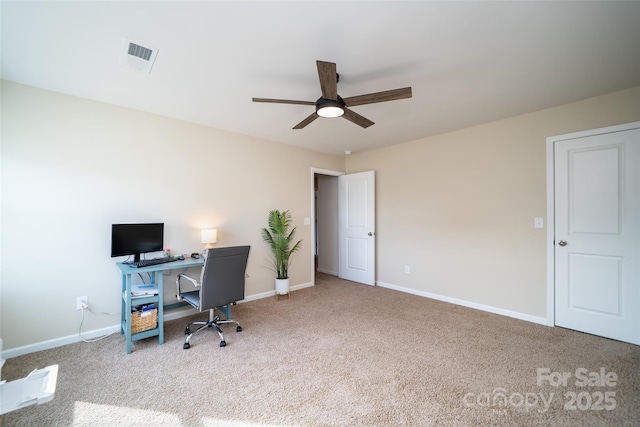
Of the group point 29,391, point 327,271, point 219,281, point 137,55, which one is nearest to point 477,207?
point 327,271

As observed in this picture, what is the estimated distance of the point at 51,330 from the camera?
2.62 metres

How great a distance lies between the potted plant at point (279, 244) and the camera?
4160 mm

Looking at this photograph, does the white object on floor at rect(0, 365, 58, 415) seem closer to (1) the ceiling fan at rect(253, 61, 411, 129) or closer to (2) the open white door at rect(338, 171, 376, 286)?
(1) the ceiling fan at rect(253, 61, 411, 129)

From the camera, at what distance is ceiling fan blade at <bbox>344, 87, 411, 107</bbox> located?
201 centimetres

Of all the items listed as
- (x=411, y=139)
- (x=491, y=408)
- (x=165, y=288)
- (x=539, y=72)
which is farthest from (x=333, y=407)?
(x=411, y=139)

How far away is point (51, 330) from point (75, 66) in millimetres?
2467

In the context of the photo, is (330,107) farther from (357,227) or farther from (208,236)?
(357,227)

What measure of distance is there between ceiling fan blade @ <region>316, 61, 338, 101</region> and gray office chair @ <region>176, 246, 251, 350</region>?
1.70m

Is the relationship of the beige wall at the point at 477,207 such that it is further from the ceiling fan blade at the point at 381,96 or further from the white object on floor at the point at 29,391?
the white object on floor at the point at 29,391

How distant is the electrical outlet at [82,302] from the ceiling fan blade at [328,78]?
3.14 m

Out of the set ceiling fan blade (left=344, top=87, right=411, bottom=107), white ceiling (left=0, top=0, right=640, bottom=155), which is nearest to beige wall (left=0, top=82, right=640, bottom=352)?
white ceiling (left=0, top=0, right=640, bottom=155)

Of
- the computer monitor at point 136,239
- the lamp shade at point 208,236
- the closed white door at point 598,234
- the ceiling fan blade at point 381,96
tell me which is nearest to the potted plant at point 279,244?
the lamp shade at point 208,236

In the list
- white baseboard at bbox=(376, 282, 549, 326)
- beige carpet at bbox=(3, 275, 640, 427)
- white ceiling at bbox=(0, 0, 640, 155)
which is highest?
white ceiling at bbox=(0, 0, 640, 155)

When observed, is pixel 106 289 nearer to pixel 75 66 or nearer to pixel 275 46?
pixel 75 66
